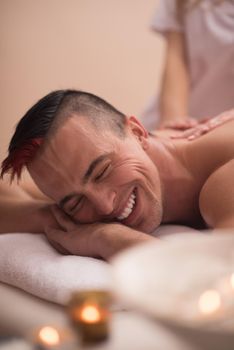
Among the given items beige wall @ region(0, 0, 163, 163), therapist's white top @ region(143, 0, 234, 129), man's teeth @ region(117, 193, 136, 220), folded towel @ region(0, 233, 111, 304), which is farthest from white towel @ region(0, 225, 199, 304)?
therapist's white top @ region(143, 0, 234, 129)

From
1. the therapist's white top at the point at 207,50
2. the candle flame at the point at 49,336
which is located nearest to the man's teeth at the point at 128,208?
the candle flame at the point at 49,336

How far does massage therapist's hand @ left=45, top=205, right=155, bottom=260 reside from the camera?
43.0 inches

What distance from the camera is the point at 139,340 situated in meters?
0.51

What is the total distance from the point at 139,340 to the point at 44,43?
6.12 feet

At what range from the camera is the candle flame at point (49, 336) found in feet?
1.63

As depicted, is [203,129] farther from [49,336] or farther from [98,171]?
[49,336]

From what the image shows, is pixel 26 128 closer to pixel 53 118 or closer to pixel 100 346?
pixel 53 118

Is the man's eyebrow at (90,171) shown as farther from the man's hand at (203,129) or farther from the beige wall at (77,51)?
the beige wall at (77,51)

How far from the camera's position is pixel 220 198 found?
1145 mm

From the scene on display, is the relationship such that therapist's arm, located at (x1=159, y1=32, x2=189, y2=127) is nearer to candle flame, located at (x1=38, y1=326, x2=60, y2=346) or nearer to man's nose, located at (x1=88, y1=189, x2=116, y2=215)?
man's nose, located at (x1=88, y1=189, x2=116, y2=215)

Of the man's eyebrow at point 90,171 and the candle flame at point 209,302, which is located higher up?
the candle flame at point 209,302

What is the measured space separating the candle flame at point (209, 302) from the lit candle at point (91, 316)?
0.29 ft

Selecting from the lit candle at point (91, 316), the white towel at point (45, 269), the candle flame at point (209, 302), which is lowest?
the white towel at point (45, 269)

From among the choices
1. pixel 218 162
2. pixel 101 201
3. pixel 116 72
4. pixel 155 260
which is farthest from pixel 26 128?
pixel 116 72
